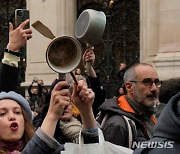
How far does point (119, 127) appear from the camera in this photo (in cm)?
388

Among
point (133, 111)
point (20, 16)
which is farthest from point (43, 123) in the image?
point (133, 111)

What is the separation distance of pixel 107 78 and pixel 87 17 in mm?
12770

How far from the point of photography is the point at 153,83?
14.4 feet

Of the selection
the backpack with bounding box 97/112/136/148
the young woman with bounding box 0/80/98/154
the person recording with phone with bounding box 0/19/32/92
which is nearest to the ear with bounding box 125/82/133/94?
the backpack with bounding box 97/112/136/148

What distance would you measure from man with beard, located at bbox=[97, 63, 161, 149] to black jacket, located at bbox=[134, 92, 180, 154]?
171 centimetres

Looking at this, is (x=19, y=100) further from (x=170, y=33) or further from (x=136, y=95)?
(x=170, y=33)

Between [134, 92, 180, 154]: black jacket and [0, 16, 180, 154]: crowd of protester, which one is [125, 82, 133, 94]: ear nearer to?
[0, 16, 180, 154]: crowd of protester

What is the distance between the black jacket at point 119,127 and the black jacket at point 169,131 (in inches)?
66.4

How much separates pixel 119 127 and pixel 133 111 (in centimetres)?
28

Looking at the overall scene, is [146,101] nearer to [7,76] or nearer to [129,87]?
[129,87]

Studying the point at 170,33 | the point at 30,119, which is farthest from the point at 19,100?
the point at 170,33

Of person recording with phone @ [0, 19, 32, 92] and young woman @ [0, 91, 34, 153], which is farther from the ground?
person recording with phone @ [0, 19, 32, 92]

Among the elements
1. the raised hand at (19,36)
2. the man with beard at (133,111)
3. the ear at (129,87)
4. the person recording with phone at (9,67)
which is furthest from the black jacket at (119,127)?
the raised hand at (19,36)

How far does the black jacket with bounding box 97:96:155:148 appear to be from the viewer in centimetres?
387
